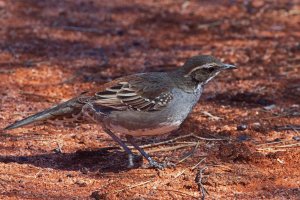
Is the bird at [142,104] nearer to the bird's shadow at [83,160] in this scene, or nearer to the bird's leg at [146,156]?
the bird's leg at [146,156]

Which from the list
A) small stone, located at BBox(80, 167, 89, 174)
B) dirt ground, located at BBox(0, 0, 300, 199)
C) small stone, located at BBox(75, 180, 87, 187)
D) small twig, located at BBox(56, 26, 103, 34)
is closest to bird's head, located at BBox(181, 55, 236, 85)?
dirt ground, located at BBox(0, 0, 300, 199)

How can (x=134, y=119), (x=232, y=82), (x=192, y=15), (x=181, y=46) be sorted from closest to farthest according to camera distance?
(x=134, y=119)
(x=232, y=82)
(x=181, y=46)
(x=192, y=15)

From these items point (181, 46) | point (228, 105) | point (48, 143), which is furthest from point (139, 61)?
point (48, 143)

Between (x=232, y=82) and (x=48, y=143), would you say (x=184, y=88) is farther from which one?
(x=232, y=82)

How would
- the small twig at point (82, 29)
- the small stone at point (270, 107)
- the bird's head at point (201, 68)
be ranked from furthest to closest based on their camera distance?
the small twig at point (82, 29), the small stone at point (270, 107), the bird's head at point (201, 68)

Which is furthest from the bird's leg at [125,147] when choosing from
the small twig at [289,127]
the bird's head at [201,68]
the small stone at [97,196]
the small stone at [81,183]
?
the small twig at [289,127]

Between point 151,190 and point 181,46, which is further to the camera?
point 181,46
